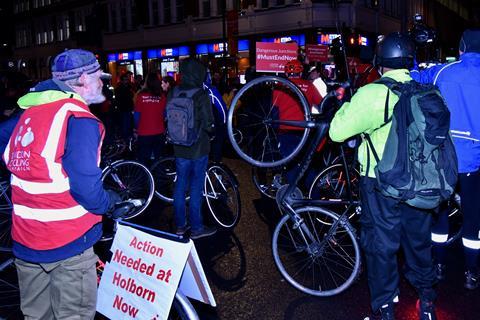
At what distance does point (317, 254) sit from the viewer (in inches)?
175

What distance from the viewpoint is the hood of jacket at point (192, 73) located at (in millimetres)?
5465

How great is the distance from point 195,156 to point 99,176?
10.4 ft

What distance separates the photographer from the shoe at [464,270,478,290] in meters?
4.42

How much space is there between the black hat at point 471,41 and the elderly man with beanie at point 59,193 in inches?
131

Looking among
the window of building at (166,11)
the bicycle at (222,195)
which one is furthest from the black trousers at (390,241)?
the window of building at (166,11)

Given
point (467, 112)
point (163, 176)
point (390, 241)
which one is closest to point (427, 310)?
point (390, 241)

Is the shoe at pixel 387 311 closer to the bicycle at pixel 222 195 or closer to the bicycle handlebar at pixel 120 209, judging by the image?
the bicycle handlebar at pixel 120 209

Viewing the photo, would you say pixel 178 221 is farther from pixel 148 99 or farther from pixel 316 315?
pixel 148 99

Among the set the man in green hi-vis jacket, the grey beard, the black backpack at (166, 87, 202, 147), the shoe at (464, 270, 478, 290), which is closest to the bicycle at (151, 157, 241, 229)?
the black backpack at (166, 87, 202, 147)

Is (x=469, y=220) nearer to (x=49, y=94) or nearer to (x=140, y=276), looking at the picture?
(x=140, y=276)

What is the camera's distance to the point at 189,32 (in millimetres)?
32312

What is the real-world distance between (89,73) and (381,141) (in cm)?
205

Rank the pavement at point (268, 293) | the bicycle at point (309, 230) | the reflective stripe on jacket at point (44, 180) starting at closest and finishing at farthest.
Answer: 1. the reflective stripe on jacket at point (44, 180)
2. the pavement at point (268, 293)
3. the bicycle at point (309, 230)

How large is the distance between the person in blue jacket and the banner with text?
279 cm
